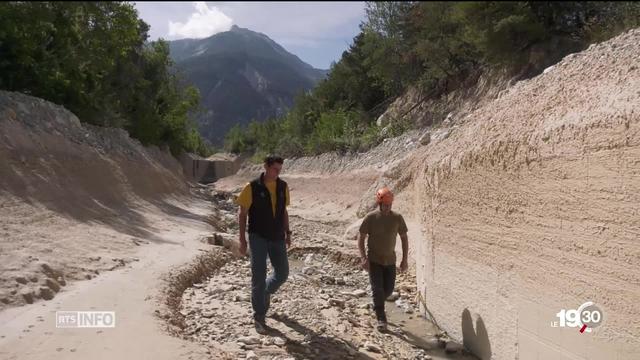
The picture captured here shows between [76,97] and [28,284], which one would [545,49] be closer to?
[28,284]

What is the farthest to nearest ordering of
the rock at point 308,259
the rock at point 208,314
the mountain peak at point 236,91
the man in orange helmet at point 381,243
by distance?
the mountain peak at point 236,91 < the rock at point 308,259 < the man in orange helmet at point 381,243 < the rock at point 208,314

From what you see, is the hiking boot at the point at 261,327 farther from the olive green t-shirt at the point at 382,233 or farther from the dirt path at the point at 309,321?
the olive green t-shirt at the point at 382,233

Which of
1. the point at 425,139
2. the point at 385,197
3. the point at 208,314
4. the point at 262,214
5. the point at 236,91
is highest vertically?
the point at 236,91

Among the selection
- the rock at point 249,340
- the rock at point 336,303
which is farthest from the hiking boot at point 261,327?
the rock at point 336,303

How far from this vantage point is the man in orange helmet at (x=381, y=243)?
6363 millimetres

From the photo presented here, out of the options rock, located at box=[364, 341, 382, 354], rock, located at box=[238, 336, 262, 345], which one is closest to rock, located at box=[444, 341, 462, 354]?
rock, located at box=[364, 341, 382, 354]

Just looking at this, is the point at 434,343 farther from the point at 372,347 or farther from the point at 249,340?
the point at 249,340

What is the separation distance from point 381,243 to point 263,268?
5.33ft

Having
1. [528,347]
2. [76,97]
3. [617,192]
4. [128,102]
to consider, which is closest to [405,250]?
[528,347]

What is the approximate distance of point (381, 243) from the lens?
250 inches

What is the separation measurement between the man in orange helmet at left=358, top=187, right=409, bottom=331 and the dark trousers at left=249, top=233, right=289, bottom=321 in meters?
1.31

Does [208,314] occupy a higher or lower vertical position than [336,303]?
higher

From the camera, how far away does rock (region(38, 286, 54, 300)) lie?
5.70 m

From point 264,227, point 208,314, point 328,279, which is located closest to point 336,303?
point 328,279
